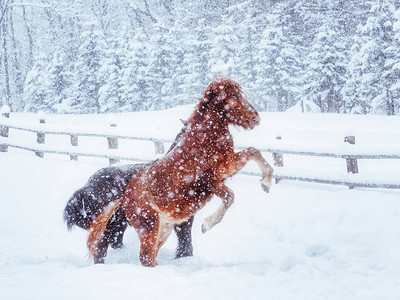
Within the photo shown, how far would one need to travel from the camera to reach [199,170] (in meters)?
2.75

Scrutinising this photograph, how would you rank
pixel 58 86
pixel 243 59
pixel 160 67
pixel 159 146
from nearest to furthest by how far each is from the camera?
pixel 159 146 < pixel 243 59 < pixel 160 67 < pixel 58 86

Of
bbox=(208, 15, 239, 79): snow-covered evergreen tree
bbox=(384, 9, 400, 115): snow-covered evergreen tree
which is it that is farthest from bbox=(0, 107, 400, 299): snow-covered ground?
bbox=(208, 15, 239, 79): snow-covered evergreen tree

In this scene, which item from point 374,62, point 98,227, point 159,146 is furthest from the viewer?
point 374,62

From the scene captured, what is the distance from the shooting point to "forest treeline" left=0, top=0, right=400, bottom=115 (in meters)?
19.9

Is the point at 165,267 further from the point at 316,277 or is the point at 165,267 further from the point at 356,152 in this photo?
the point at 356,152

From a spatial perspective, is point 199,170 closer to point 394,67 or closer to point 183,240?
point 183,240

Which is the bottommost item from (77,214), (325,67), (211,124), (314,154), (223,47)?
(77,214)

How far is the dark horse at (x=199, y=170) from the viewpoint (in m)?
2.75

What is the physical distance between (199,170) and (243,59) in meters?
23.6

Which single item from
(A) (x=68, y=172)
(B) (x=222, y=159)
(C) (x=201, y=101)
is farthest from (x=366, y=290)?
(A) (x=68, y=172)

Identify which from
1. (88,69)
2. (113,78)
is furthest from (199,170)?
(88,69)

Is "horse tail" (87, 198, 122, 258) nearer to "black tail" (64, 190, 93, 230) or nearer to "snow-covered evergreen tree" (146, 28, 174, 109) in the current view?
"black tail" (64, 190, 93, 230)

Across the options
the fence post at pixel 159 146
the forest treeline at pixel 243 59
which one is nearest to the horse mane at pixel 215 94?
the fence post at pixel 159 146

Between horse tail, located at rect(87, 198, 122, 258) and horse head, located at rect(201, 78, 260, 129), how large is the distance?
1052 millimetres
